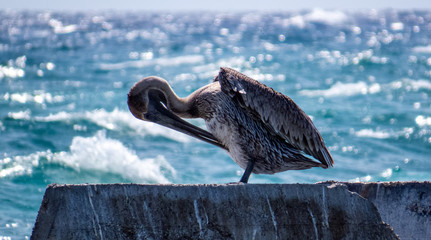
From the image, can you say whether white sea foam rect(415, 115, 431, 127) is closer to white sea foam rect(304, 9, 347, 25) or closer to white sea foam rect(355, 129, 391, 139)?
white sea foam rect(355, 129, 391, 139)

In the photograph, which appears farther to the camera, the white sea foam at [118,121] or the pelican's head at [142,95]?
the white sea foam at [118,121]

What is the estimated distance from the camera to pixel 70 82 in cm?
1919

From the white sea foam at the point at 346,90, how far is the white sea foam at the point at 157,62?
25.4 feet

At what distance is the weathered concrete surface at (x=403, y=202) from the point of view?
4.54 metres

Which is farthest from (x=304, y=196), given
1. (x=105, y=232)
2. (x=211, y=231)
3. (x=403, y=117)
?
→ (x=403, y=117)

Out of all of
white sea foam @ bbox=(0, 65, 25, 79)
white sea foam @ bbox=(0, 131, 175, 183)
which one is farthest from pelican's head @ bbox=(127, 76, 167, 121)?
white sea foam @ bbox=(0, 65, 25, 79)

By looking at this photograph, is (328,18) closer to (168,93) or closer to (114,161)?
(114,161)

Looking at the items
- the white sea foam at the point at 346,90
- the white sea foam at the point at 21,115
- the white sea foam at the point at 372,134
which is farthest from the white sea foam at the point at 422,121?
the white sea foam at the point at 21,115

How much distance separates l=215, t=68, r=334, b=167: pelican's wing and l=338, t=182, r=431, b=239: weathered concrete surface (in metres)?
0.83

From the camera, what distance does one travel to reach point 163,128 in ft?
43.5

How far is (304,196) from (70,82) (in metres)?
16.4

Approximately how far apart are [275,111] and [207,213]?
1703 millimetres

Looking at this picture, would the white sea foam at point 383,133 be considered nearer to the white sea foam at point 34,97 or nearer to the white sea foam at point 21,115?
the white sea foam at point 21,115

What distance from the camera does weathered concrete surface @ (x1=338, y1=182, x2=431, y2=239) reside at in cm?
454
